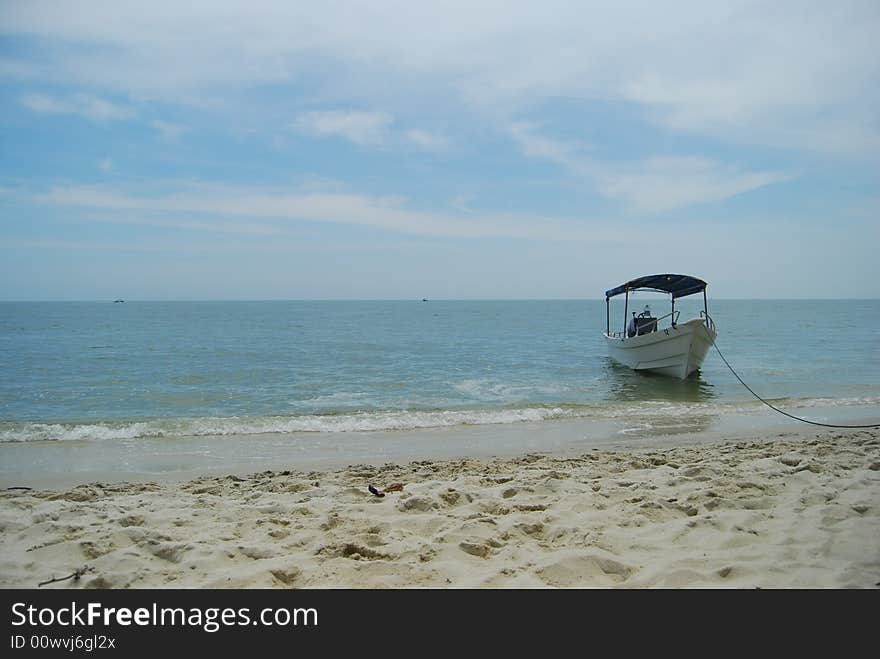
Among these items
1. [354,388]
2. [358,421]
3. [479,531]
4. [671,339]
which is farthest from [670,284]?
[479,531]

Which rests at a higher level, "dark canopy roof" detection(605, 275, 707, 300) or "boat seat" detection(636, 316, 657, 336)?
"dark canopy roof" detection(605, 275, 707, 300)

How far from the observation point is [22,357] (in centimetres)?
2784

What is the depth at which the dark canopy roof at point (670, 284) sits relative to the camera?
20.7 metres

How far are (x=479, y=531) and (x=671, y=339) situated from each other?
18117 mm

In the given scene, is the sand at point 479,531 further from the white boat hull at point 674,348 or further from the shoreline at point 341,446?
the white boat hull at point 674,348

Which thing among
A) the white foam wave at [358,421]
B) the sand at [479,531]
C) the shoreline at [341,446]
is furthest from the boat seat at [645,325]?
the sand at [479,531]

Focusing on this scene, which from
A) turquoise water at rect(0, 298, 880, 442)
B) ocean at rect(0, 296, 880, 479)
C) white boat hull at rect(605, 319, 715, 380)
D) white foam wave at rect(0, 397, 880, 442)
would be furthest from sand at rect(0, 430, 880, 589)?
white boat hull at rect(605, 319, 715, 380)

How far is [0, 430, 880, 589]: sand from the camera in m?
3.88

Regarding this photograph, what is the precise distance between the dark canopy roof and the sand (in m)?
14.5

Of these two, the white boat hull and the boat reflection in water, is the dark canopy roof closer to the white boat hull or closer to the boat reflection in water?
the white boat hull

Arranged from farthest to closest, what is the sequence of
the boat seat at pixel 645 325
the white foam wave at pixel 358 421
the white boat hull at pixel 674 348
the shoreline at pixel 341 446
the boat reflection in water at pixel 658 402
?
the boat seat at pixel 645 325 < the white boat hull at pixel 674 348 < the boat reflection in water at pixel 658 402 < the white foam wave at pixel 358 421 < the shoreline at pixel 341 446

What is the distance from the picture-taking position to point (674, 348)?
20.8 meters
